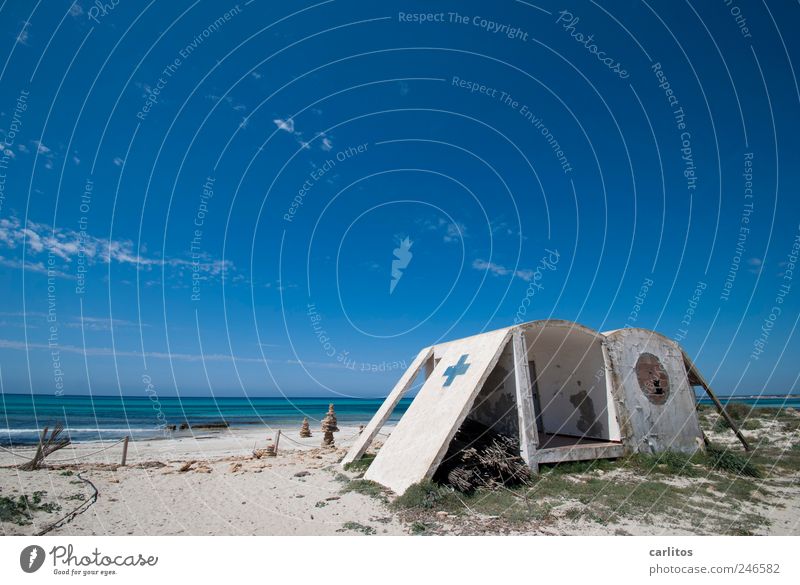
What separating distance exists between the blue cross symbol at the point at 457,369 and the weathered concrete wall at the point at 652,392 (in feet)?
15.7

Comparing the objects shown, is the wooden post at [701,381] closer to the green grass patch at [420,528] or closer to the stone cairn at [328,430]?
the green grass patch at [420,528]

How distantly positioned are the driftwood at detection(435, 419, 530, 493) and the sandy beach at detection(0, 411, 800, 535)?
46 centimetres

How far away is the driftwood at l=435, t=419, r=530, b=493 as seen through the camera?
840 centimetres

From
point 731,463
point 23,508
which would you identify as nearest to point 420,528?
point 23,508

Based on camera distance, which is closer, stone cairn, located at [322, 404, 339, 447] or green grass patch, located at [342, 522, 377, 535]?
green grass patch, located at [342, 522, 377, 535]

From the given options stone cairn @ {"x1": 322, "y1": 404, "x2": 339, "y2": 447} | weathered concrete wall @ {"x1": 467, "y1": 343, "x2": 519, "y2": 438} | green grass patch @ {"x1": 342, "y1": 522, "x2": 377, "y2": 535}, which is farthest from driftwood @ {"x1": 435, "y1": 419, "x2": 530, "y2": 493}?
stone cairn @ {"x1": 322, "y1": 404, "x2": 339, "y2": 447}

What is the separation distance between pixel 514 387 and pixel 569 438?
5.03m

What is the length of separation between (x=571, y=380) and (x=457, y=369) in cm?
548

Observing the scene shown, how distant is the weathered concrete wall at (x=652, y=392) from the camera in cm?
1110

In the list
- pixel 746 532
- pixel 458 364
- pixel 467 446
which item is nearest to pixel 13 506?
pixel 467 446

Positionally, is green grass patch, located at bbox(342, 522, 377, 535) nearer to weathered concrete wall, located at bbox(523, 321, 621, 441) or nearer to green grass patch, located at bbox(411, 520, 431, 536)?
green grass patch, located at bbox(411, 520, 431, 536)

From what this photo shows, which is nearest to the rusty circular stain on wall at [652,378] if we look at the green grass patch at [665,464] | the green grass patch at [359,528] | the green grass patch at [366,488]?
the green grass patch at [665,464]

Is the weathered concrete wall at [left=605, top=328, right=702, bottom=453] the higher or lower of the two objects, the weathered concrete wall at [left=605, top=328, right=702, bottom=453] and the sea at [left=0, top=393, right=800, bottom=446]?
the higher

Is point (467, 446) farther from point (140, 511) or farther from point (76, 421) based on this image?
point (76, 421)
